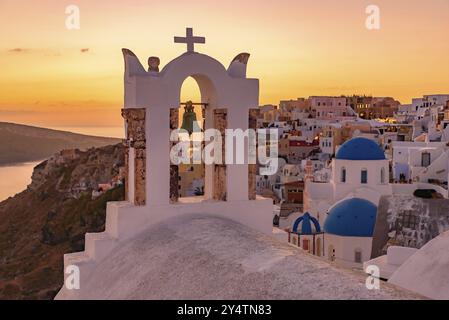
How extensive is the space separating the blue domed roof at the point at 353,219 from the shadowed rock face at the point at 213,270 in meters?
19.9

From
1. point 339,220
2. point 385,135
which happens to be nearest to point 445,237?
point 339,220

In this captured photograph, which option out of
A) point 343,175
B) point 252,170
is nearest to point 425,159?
point 343,175

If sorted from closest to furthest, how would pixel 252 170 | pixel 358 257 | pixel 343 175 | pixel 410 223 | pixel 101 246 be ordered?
pixel 101 246 < pixel 252 170 < pixel 410 223 < pixel 358 257 < pixel 343 175

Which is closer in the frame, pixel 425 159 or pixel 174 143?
pixel 174 143

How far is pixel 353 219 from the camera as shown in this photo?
90.7 ft

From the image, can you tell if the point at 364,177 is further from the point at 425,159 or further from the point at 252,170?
the point at 252,170

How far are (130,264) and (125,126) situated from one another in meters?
2.06

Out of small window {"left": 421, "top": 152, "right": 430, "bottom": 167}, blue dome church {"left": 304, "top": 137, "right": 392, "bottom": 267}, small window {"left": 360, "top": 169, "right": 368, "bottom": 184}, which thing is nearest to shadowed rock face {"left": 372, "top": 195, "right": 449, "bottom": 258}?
blue dome church {"left": 304, "top": 137, "right": 392, "bottom": 267}

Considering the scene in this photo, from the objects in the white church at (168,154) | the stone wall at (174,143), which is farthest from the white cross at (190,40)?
the stone wall at (174,143)

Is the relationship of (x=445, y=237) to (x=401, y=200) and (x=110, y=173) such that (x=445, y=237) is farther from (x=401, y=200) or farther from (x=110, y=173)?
(x=110, y=173)

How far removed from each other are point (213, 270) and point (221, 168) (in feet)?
9.41

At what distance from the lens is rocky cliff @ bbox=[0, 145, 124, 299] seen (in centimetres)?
5397
